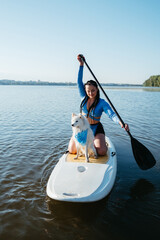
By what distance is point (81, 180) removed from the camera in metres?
3.44

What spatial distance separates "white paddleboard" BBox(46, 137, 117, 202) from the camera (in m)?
3.11

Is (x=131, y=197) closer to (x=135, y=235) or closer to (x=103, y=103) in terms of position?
(x=135, y=235)

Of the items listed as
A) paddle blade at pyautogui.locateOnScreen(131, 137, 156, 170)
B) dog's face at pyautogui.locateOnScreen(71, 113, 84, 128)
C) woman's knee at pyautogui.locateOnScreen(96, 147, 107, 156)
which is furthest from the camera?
paddle blade at pyautogui.locateOnScreen(131, 137, 156, 170)

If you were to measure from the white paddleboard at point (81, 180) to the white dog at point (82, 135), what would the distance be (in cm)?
24

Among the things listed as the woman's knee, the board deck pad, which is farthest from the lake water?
the woman's knee

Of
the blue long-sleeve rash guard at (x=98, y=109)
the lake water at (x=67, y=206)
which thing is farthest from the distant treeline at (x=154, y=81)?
the blue long-sleeve rash guard at (x=98, y=109)

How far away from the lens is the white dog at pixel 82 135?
3.77 m

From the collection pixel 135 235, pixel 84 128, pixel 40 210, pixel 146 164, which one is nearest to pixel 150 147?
pixel 146 164

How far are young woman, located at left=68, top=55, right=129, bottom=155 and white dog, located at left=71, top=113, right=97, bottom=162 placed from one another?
1.07ft

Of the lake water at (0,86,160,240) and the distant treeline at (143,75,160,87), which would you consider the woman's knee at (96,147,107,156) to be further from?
the distant treeline at (143,75,160,87)

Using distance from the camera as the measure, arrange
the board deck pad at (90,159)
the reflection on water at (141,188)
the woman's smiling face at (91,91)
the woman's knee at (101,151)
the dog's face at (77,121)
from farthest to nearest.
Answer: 1. the woman's knee at (101,151)
2. the woman's smiling face at (91,91)
3. the board deck pad at (90,159)
4. the reflection on water at (141,188)
5. the dog's face at (77,121)

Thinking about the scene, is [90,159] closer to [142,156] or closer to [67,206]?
[67,206]

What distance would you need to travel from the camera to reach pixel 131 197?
3.84 m

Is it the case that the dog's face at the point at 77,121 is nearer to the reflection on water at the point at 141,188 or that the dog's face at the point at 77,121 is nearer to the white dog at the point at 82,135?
the white dog at the point at 82,135
